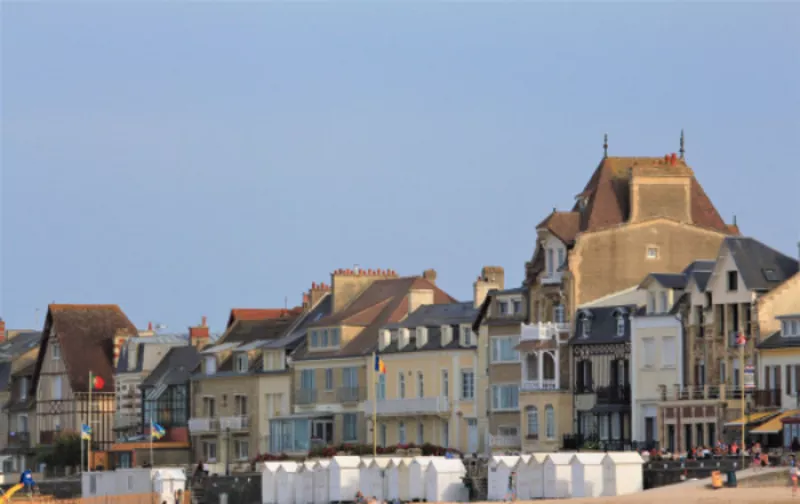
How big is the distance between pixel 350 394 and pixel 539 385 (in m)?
15.7

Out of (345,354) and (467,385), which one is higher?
(345,354)

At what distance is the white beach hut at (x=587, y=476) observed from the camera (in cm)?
8238

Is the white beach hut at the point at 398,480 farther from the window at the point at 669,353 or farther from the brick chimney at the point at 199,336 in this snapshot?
the brick chimney at the point at 199,336

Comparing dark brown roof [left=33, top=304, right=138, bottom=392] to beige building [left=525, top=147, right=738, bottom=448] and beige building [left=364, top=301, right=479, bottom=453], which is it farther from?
beige building [left=525, top=147, right=738, bottom=448]

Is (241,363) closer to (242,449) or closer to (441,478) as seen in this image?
(242,449)

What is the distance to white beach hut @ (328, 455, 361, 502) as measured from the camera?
9188 cm

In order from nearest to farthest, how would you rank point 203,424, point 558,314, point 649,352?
point 649,352, point 558,314, point 203,424

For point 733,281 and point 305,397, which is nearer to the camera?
point 733,281

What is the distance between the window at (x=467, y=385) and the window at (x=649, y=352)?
13.6 metres

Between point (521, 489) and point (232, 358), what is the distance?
39015 millimetres

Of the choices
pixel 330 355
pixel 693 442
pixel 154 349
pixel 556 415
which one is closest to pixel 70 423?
pixel 154 349

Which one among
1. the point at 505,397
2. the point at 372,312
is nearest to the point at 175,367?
the point at 372,312

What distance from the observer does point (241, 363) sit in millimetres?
120375

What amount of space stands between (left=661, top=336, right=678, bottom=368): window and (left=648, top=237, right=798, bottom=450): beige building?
774 mm
